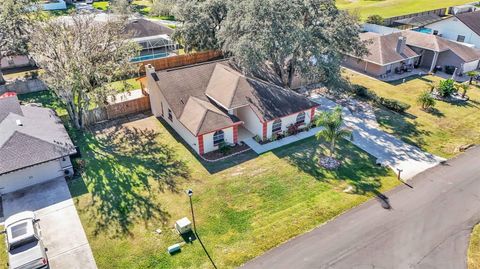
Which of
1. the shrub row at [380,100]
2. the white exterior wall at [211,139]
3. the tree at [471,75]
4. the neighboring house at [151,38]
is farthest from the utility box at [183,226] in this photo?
the tree at [471,75]

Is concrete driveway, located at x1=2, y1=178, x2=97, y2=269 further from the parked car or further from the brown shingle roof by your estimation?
the brown shingle roof

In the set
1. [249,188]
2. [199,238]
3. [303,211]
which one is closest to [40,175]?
[199,238]

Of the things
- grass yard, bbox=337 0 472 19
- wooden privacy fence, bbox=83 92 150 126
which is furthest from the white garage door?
grass yard, bbox=337 0 472 19

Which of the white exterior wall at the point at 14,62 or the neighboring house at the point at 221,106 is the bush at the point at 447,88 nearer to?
the neighboring house at the point at 221,106

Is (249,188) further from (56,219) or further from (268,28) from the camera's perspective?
(268,28)

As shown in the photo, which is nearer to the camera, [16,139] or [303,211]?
[303,211]
